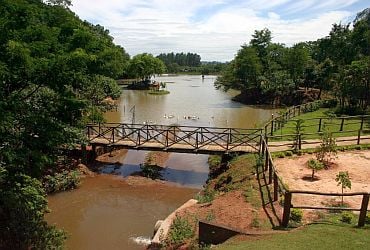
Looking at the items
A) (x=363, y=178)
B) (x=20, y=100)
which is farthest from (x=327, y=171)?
(x=20, y=100)

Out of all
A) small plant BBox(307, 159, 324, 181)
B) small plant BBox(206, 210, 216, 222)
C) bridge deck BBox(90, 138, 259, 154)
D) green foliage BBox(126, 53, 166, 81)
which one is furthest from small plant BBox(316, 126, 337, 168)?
green foliage BBox(126, 53, 166, 81)

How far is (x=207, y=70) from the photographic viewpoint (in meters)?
171

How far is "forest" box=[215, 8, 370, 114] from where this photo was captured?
157 feet

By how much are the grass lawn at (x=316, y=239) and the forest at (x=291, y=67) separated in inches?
1311

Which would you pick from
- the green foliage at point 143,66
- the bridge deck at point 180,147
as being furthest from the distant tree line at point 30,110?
the green foliage at point 143,66

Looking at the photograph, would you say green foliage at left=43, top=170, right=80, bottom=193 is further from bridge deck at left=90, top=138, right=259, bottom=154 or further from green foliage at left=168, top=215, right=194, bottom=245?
green foliage at left=168, top=215, right=194, bottom=245

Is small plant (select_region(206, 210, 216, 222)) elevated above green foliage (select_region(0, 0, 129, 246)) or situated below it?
below

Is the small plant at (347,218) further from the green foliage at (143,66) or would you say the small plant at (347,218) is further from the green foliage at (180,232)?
the green foliage at (143,66)

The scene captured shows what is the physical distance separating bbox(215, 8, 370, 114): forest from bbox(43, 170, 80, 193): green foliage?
3090 cm

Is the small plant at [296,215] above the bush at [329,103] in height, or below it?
below

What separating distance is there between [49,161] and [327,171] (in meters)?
11.0

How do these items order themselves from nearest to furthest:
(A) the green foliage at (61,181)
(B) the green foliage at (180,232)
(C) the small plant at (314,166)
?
A: (B) the green foliage at (180,232)
(C) the small plant at (314,166)
(A) the green foliage at (61,181)

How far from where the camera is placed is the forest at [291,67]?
4778cm

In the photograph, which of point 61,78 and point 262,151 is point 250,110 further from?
point 61,78
